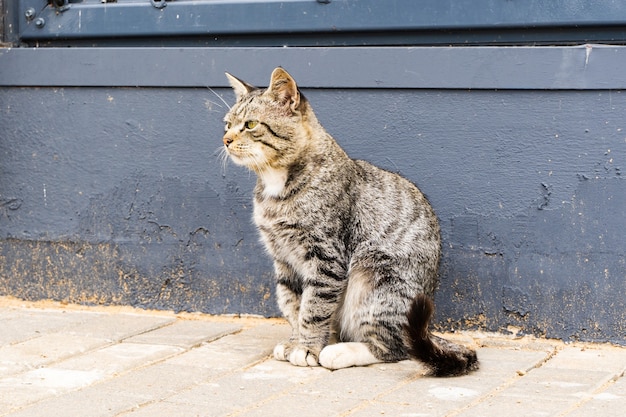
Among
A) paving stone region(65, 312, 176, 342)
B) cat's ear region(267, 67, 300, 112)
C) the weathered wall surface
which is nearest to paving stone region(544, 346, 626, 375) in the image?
the weathered wall surface

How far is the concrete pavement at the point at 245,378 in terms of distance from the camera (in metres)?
3.66

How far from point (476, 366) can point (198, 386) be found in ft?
3.97

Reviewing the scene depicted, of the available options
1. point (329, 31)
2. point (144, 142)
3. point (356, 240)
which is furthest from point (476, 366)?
point (144, 142)

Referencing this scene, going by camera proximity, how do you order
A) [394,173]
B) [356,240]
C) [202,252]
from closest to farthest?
[356,240]
[394,173]
[202,252]

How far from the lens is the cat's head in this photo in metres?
4.43

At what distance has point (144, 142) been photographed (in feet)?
17.8

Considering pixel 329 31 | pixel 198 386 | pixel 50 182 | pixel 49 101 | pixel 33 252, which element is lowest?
pixel 198 386

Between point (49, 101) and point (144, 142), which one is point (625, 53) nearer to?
point (144, 142)

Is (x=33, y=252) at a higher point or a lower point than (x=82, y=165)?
lower

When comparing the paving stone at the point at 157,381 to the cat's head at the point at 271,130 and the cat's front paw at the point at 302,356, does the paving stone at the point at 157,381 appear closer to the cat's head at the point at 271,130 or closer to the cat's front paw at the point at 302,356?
the cat's front paw at the point at 302,356

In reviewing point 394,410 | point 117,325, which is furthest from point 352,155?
point 394,410

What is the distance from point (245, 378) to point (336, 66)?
5.79 feet

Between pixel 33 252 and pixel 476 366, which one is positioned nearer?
pixel 476 366

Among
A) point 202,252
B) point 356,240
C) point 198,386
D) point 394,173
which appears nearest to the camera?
point 198,386
